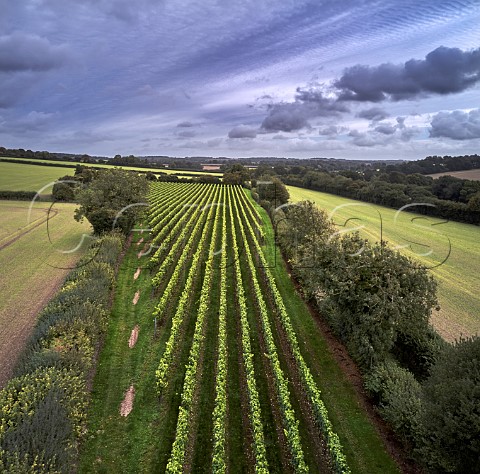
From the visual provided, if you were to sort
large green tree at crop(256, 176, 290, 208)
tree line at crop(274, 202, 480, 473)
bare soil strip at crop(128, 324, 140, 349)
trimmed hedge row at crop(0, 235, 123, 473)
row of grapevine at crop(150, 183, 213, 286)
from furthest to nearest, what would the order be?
large green tree at crop(256, 176, 290, 208)
row of grapevine at crop(150, 183, 213, 286)
bare soil strip at crop(128, 324, 140, 349)
tree line at crop(274, 202, 480, 473)
trimmed hedge row at crop(0, 235, 123, 473)

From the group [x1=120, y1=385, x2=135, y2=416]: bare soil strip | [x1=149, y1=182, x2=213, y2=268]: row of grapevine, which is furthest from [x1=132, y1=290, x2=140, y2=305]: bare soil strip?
Answer: [x1=120, y1=385, x2=135, y2=416]: bare soil strip

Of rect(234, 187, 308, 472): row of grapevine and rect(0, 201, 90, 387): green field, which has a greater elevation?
rect(0, 201, 90, 387): green field

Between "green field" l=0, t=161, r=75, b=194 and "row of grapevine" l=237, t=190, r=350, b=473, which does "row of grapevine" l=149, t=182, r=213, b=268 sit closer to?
"row of grapevine" l=237, t=190, r=350, b=473

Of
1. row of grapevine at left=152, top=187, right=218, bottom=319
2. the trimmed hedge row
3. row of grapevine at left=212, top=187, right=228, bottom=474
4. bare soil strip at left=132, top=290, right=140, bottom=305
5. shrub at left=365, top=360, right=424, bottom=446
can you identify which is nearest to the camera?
the trimmed hedge row

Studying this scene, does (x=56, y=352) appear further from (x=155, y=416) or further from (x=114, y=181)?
(x=114, y=181)

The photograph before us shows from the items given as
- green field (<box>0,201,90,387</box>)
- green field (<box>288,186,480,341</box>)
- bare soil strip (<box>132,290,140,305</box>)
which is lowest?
green field (<box>288,186,480,341</box>)

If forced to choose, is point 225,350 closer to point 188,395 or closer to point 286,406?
point 188,395

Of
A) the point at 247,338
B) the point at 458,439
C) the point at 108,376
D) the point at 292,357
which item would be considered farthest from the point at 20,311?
the point at 458,439
